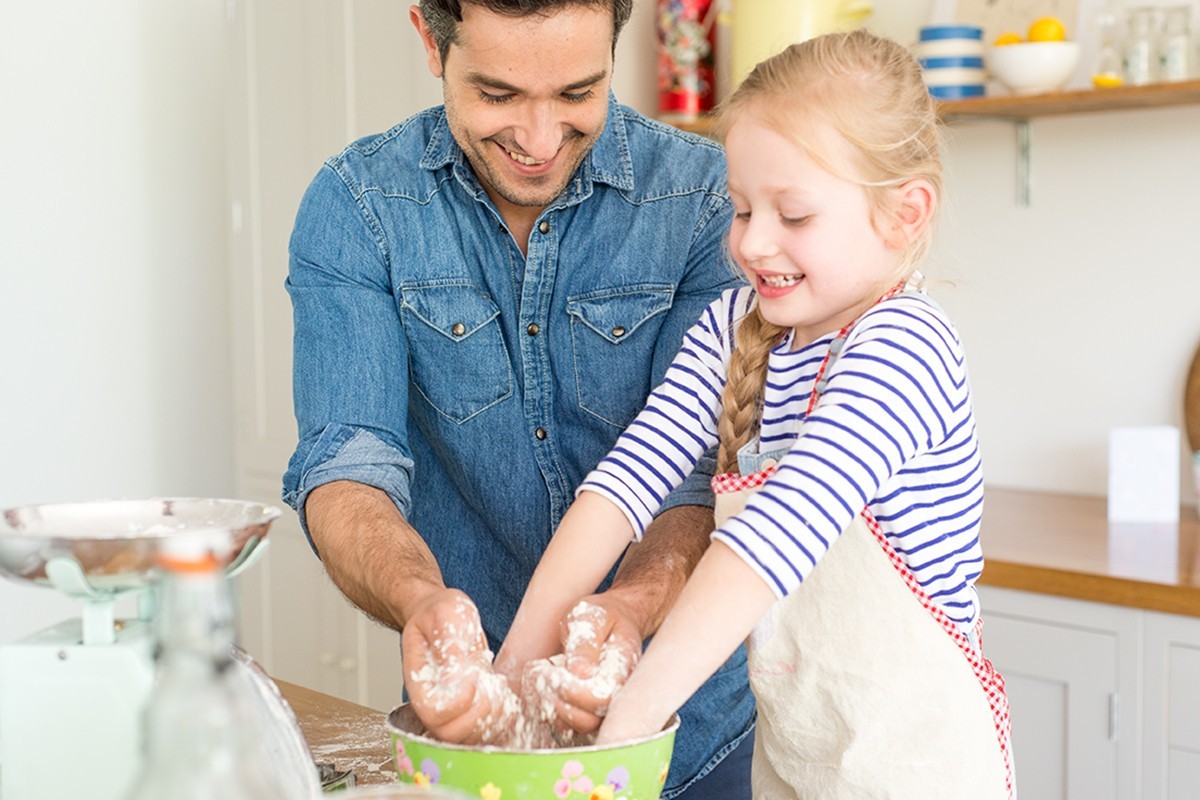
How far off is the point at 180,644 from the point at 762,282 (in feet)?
2.16

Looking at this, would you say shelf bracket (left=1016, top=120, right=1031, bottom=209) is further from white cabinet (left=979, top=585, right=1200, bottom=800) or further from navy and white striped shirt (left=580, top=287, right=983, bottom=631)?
navy and white striped shirt (left=580, top=287, right=983, bottom=631)

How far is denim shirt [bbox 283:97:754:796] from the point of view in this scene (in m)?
1.39

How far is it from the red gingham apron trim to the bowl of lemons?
56.7 inches

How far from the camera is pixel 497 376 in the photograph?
4.65 feet

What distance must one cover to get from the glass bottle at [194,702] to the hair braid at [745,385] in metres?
0.68

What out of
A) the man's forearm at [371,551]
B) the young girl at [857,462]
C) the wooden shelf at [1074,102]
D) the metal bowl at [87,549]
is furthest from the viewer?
the wooden shelf at [1074,102]

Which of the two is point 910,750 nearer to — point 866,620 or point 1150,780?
point 866,620

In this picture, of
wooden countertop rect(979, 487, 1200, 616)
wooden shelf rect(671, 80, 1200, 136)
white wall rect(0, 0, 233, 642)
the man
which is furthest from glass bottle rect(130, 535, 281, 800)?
white wall rect(0, 0, 233, 642)

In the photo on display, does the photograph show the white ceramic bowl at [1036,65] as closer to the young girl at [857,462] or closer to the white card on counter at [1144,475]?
the white card on counter at [1144,475]

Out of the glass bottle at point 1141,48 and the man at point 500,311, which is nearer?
the man at point 500,311

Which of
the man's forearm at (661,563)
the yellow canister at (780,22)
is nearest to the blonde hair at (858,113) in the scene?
the man's forearm at (661,563)

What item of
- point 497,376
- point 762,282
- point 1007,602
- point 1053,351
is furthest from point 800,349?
point 1053,351

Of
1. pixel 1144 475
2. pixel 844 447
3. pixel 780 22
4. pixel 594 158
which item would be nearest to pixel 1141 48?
pixel 780 22

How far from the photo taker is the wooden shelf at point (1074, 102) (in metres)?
2.14
